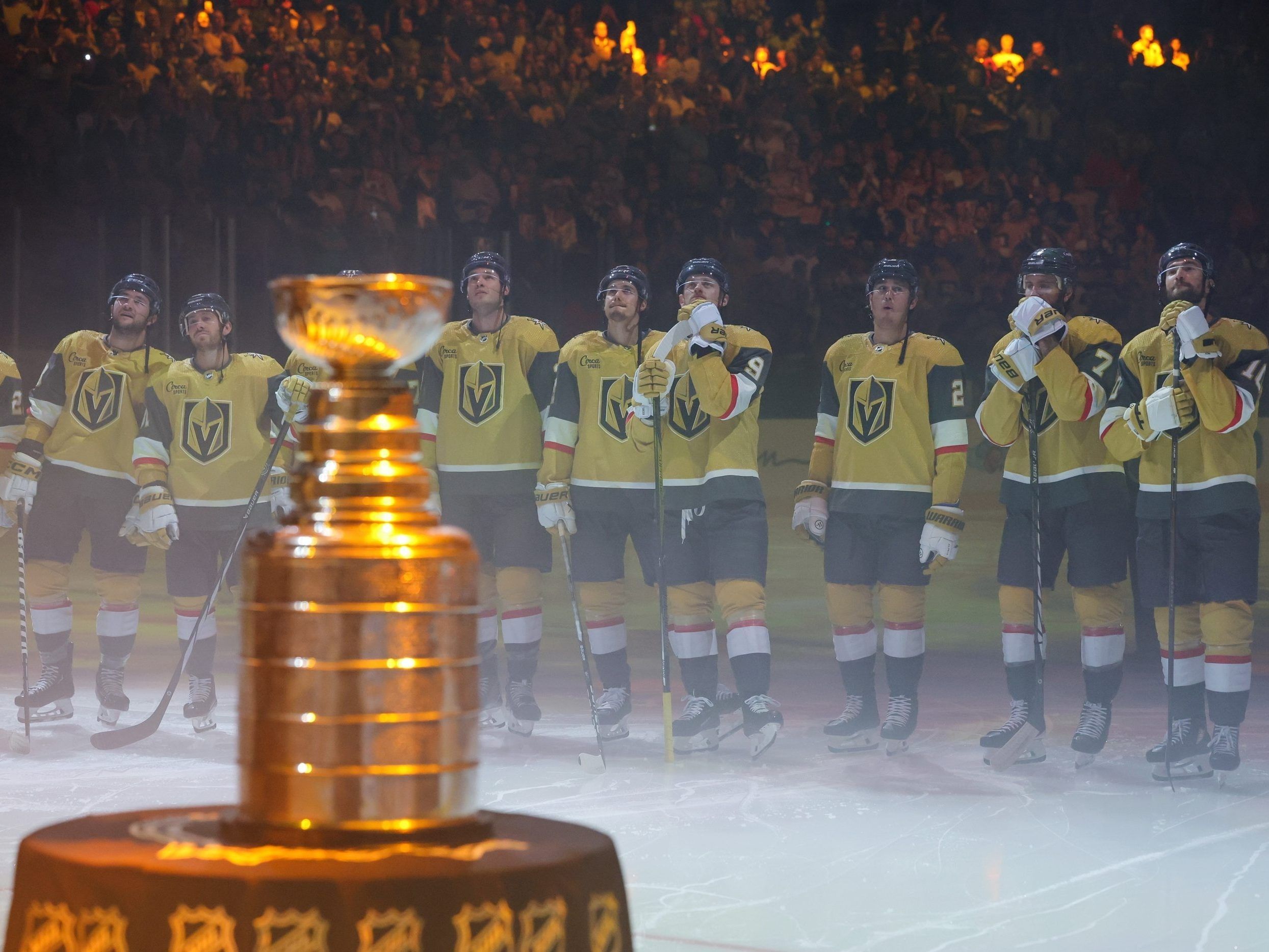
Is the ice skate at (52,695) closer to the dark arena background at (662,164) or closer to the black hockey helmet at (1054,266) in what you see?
the dark arena background at (662,164)

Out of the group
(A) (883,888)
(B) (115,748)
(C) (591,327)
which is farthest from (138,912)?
(C) (591,327)

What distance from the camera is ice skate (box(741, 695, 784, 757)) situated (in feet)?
15.6

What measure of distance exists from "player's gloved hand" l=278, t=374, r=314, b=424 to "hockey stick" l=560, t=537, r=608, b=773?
2.92ft

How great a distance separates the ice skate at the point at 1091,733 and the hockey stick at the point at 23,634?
2.95 meters

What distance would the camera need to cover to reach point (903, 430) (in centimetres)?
490

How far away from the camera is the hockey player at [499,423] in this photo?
17.3 feet

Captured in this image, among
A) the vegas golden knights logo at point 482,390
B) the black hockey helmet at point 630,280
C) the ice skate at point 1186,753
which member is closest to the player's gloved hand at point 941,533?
the ice skate at point 1186,753

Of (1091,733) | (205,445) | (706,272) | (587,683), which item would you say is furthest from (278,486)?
(1091,733)

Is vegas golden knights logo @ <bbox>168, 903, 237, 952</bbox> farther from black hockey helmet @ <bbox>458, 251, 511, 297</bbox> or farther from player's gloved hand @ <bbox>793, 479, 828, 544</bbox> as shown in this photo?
black hockey helmet @ <bbox>458, 251, 511, 297</bbox>

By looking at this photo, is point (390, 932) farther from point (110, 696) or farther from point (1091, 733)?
point (110, 696)

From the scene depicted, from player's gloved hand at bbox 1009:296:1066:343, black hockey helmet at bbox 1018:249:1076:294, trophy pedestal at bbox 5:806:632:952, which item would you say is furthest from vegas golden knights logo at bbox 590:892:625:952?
black hockey helmet at bbox 1018:249:1076:294

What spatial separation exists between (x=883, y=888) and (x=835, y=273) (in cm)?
805

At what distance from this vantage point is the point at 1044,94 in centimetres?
1123

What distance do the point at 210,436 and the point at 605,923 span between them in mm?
4566
